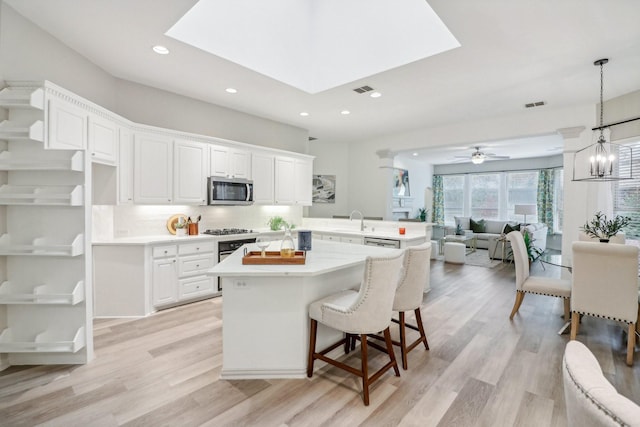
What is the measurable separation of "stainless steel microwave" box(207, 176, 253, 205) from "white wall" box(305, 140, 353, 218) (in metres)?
2.89

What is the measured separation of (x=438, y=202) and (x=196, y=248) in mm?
9042

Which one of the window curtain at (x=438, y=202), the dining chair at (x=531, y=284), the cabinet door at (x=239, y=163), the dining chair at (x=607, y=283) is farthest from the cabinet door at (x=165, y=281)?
the window curtain at (x=438, y=202)

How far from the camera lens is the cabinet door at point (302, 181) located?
5.93m

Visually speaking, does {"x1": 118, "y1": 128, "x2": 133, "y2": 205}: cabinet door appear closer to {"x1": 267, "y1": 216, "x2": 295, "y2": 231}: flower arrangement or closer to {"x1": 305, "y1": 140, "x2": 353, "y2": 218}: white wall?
{"x1": 267, "y1": 216, "x2": 295, "y2": 231}: flower arrangement

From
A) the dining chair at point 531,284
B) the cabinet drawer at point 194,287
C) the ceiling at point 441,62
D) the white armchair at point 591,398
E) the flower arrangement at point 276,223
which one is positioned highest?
the ceiling at point 441,62

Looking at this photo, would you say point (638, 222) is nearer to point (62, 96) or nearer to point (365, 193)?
point (365, 193)

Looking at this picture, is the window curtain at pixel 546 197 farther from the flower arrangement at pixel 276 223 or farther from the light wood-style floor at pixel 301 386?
the flower arrangement at pixel 276 223

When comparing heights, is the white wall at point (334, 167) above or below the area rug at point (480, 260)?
above

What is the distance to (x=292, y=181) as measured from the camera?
583 cm

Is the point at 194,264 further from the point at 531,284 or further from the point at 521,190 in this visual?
the point at 521,190

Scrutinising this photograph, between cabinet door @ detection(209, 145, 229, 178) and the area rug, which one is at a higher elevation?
cabinet door @ detection(209, 145, 229, 178)

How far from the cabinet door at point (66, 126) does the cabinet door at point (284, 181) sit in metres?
3.01

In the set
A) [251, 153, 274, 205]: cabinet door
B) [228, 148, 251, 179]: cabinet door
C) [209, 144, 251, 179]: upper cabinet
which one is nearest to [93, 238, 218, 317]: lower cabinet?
[209, 144, 251, 179]: upper cabinet

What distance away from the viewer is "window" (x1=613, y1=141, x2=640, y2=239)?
13.1 feet
